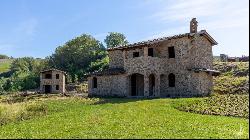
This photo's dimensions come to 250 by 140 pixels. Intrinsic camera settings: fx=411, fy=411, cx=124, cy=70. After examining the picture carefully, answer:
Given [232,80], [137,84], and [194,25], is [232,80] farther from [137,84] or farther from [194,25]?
[137,84]

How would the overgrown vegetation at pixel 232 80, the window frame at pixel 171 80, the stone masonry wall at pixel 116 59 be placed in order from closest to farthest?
the window frame at pixel 171 80
the overgrown vegetation at pixel 232 80
the stone masonry wall at pixel 116 59

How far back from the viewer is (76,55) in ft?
316

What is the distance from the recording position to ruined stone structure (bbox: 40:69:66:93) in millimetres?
69875

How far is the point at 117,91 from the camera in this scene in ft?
159

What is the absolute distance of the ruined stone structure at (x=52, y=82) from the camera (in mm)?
69875

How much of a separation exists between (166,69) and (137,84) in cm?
440

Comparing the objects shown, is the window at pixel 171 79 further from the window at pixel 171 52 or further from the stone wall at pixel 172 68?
the window at pixel 171 52

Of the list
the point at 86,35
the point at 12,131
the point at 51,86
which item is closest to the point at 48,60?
the point at 86,35

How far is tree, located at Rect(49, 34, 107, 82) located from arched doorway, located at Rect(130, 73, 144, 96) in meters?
43.8

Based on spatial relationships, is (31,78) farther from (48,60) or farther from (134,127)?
(134,127)

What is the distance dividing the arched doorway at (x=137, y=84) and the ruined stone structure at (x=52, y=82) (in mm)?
23357

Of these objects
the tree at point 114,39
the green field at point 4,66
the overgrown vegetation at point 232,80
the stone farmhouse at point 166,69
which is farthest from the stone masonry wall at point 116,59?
the green field at point 4,66

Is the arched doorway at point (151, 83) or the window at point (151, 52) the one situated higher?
the window at point (151, 52)

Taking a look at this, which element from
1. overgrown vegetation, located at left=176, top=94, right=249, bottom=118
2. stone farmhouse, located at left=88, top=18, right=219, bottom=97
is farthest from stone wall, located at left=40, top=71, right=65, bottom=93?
overgrown vegetation, located at left=176, top=94, right=249, bottom=118
